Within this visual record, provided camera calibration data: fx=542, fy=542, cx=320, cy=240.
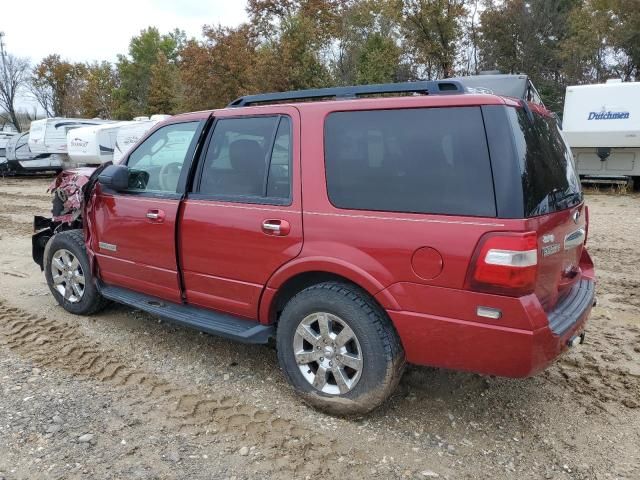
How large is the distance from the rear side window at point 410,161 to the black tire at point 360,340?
1.69ft

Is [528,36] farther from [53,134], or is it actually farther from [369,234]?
[369,234]

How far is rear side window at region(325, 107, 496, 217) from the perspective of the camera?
2.66m

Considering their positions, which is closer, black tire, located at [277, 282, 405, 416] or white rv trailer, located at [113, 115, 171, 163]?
black tire, located at [277, 282, 405, 416]

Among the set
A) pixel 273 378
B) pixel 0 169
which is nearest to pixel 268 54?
pixel 0 169

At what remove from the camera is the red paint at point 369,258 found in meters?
2.63

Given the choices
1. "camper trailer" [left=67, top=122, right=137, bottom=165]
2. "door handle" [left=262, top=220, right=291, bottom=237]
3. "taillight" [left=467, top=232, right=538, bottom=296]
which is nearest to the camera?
"taillight" [left=467, top=232, right=538, bottom=296]

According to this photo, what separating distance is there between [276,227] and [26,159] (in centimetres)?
2029

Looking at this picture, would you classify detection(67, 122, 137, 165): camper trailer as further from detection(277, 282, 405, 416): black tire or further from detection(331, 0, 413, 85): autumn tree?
detection(277, 282, 405, 416): black tire

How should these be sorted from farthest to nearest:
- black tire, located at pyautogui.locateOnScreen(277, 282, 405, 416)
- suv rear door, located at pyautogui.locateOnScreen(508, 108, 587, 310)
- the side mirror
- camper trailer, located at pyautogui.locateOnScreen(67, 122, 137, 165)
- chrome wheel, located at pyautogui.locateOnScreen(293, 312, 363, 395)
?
1. camper trailer, located at pyautogui.locateOnScreen(67, 122, 137, 165)
2. the side mirror
3. chrome wheel, located at pyautogui.locateOnScreen(293, 312, 363, 395)
4. black tire, located at pyautogui.locateOnScreen(277, 282, 405, 416)
5. suv rear door, located at pyautogui.locateOnScreen(508, 108, 587, 310)

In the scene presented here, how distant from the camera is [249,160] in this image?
11.6 ft

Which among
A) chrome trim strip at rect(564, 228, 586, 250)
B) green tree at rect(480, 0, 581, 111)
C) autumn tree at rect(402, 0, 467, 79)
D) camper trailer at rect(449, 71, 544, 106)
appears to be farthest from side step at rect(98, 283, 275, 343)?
green tree at rect(480, 0, 581, 111)

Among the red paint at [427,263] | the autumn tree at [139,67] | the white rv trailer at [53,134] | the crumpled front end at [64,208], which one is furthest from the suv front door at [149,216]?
the autumn tree at [139,67]

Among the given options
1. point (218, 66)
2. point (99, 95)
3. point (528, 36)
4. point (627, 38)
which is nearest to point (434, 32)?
point (528, 36)

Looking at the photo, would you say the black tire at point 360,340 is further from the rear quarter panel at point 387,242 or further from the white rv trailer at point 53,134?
the white rv trailer at point 53,134
